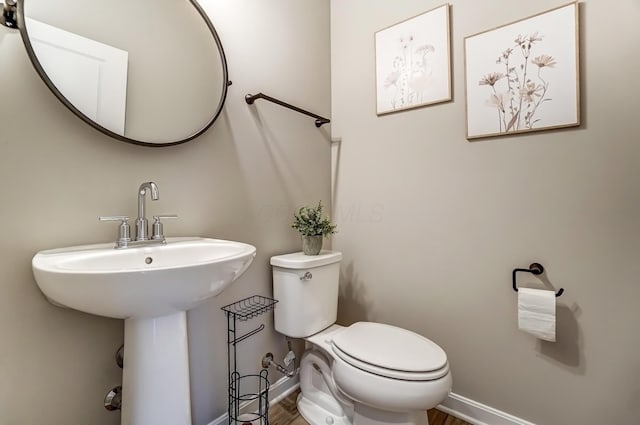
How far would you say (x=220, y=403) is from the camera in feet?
3.85

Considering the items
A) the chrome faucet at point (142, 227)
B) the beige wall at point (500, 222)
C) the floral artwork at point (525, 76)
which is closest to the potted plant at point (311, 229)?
the beige wall at point (500, 222)

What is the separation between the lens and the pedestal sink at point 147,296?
0.62 metres

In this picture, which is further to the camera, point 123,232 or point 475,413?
point 475,413

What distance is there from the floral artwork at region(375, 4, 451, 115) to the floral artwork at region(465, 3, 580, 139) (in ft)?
0.40

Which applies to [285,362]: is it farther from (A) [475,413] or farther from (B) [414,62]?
(B) [414,62]

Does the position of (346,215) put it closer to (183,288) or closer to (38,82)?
(183,288)

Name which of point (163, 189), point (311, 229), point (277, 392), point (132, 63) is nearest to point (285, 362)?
point (277, 392)

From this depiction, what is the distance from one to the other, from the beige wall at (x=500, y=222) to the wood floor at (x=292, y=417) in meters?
0.16

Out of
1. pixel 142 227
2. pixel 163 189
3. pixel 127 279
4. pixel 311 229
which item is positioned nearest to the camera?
pixel 127 279

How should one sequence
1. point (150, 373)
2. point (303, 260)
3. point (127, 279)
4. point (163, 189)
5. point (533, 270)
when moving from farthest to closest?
point (303, 260)
point (533, 270)
point (163, 189)
point (150, 373)
point (127, 279)

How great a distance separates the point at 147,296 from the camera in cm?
65

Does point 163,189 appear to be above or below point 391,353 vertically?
above

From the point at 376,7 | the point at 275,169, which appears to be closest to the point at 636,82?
the point at 376,7

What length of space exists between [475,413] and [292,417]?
32.5 inches
